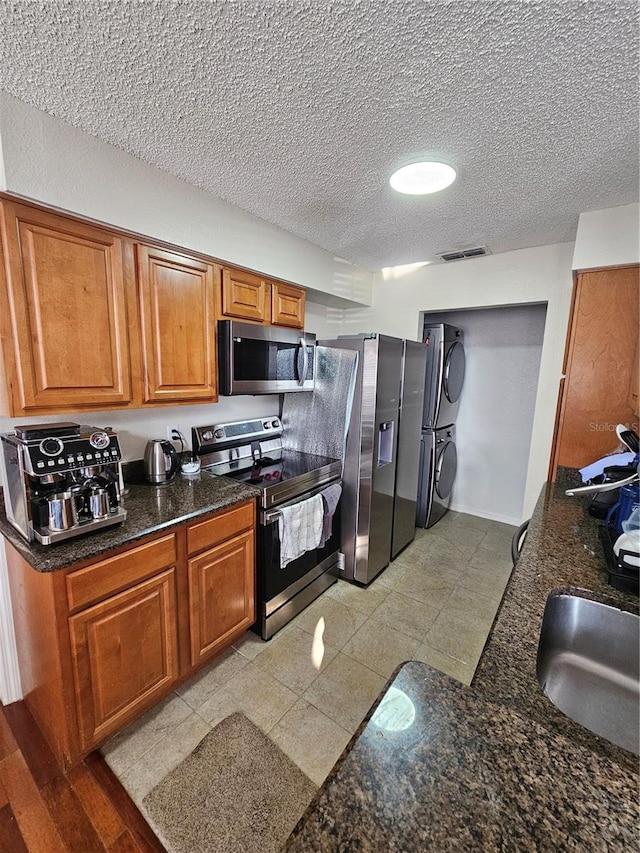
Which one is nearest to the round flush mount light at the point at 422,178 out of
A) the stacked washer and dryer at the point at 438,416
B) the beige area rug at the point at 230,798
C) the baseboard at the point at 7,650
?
the stacked washer and dryer at the point at 438,416

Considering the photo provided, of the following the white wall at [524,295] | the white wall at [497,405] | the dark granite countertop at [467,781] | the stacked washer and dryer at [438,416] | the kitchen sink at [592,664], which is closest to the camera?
the dark granite countertop at [467,781]

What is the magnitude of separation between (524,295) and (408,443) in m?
1.43

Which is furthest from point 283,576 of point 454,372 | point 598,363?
point 454,372

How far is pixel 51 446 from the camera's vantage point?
4.42ft

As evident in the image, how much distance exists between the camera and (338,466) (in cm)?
252

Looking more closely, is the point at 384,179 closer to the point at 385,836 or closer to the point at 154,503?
the point at 154,503

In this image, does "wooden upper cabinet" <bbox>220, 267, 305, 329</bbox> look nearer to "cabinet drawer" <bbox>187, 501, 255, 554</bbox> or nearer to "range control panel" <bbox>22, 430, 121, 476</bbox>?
"range control panel" <bbox>22, 430, 121, 476</bbox>

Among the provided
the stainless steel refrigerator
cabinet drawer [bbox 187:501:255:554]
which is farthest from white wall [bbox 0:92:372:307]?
cabinet drawer [bbox 187:501:255:554]

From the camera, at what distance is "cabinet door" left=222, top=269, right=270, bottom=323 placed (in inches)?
82.5

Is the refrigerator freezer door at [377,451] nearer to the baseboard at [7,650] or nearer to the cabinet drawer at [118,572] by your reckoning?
the cabinet drawer at [118,572]

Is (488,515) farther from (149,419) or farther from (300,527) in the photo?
(149,419)

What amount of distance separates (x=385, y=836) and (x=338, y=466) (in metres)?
2.10

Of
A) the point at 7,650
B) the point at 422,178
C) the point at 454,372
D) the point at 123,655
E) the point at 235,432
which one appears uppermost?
the point at 422,178

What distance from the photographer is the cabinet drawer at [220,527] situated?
5.46 ft
